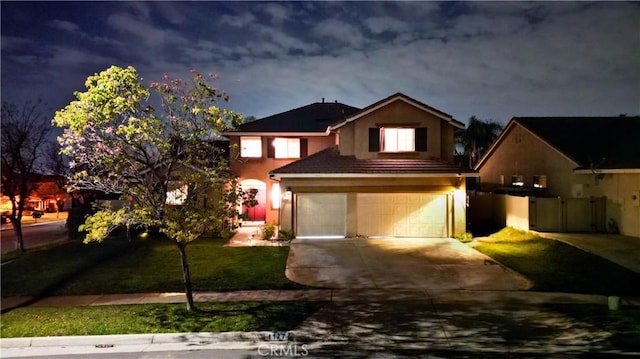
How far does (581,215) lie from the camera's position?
19.5 meters

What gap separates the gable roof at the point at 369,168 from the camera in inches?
762

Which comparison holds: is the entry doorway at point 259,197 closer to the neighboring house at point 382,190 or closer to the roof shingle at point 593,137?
the neighboring house at point 382,190

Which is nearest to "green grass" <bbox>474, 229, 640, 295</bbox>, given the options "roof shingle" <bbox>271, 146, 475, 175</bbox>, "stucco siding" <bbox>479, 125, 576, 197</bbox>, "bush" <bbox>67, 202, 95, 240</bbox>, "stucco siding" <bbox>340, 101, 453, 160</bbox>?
"roof shingle" <bbox>271, 146, 475, 175</bbox>

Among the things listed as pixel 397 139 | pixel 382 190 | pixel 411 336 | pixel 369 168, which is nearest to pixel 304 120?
pixel 397 139

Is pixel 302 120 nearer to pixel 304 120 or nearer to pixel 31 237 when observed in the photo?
pixel 304 120

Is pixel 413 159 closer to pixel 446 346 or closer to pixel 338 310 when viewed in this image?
pixel 338 310


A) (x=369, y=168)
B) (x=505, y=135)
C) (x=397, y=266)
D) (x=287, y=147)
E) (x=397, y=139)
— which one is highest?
(x=505, y=135)

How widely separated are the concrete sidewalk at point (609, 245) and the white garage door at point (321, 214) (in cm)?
844

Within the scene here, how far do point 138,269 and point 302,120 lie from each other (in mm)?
13276

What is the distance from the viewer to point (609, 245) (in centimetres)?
A: 1623

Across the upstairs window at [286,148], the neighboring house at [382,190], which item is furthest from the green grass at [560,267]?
the upstairs window at [286,148]

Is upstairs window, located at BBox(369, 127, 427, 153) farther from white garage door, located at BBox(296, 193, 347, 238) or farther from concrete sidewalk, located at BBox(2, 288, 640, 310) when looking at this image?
concrete sidewalk, located at BBox(2, 288, 640, 310)

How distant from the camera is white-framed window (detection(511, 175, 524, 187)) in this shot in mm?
25644

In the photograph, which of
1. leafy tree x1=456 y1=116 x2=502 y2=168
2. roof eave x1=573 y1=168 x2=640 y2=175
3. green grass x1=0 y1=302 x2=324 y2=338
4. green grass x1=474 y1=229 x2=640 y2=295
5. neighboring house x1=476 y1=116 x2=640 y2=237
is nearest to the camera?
green grass x1=0 y1=302 x2=324 y2=338
